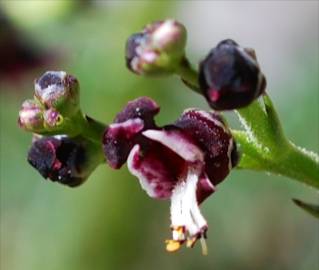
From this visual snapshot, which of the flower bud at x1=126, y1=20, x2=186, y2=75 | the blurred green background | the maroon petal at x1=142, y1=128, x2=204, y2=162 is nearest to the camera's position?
the flower bud at x1=126, y1=20, x2=186, y2=75

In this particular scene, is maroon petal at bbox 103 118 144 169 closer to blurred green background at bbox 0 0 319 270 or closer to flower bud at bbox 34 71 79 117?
flower bud at bbox 34 71 79 117

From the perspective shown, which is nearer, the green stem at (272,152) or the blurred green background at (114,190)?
the green stem at (272,152)

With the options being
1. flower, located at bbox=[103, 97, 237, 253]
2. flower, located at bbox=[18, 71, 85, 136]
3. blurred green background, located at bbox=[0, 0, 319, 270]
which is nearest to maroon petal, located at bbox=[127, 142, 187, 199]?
flower, located at bbox=[103, 97, 237, 253]

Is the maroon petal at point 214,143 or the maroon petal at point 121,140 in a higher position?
the maroon petal at point 121,140

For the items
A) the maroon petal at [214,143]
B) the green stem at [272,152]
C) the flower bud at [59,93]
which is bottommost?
the green stem at [272,152]

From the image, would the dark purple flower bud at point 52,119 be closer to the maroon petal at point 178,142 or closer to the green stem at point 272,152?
the maroon petal at point 178,142

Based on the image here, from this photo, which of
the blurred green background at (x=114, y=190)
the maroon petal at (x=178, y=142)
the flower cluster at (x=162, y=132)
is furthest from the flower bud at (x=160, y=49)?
the blurred green background at (x=114, y=190)

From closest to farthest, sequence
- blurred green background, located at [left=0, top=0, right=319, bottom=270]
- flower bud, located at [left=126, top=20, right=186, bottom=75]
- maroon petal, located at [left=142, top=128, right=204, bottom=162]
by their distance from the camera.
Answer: flower bud, located at [left=126, top=20, right=186, bottom=75] < maroon petal, located at [left=142, top=128, right=204, bottom=162] < blurred green background, located at [left=0, top=0, right=319, bottom=270]
